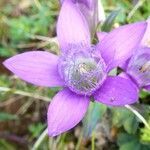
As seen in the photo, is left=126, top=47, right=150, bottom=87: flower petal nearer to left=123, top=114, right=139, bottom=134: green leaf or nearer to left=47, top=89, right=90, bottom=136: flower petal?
left=47, top=89, right=90, bottom=136: flower petal

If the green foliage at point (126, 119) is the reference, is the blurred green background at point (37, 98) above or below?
below

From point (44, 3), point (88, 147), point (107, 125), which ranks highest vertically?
point (44, 3)

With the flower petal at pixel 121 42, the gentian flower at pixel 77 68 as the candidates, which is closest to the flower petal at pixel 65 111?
the gentian flower at pixel 77 68

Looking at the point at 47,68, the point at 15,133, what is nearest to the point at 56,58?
the point at 47,68

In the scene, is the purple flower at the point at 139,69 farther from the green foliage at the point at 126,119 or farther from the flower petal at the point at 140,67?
the green foliage at the point at 126,119

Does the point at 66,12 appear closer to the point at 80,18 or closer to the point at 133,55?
the point at 80,18

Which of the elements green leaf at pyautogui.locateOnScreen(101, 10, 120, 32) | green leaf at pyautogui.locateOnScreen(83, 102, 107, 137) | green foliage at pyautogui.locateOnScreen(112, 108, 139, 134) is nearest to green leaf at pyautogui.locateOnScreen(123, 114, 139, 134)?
green foliage at pyautogui.locateOnScreen(112, 108, 139, 134)

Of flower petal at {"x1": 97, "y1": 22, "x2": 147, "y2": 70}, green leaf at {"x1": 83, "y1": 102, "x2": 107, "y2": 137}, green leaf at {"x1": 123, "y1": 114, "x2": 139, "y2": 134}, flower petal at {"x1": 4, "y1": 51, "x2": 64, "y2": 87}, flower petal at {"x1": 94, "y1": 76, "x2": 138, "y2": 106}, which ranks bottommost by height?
green leaf at {"x1": 123, "y1": 114, "x2": 139, "y2": 134}
